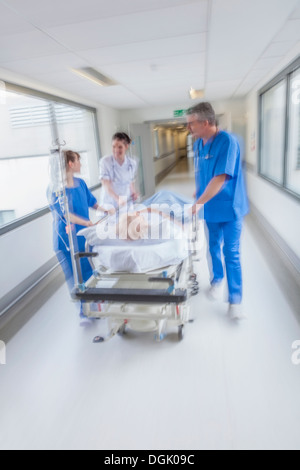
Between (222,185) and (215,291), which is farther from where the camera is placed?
(215,291)

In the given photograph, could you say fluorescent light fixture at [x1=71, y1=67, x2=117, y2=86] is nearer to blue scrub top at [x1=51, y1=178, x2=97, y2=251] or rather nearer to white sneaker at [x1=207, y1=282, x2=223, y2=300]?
blue scrub top at [x1=51, y1=178, x2=97, y2=251]

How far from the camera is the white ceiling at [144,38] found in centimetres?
184

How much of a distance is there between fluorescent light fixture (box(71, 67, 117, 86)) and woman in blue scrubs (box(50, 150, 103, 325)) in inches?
58.1

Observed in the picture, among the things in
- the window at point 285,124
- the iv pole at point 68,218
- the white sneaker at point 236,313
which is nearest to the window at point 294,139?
the window at point 285,124

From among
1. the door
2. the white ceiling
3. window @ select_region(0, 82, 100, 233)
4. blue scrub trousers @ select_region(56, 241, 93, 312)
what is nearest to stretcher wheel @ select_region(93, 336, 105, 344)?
blue scrub trousers @ select_region(56, 241, 93, 312)

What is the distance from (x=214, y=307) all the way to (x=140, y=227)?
3.52 feet

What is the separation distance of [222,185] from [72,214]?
1098 mm

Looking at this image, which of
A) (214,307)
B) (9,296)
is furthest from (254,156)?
(9,296)

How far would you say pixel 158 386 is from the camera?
1.72 metres

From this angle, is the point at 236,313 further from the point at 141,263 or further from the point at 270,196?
the point at 270,196

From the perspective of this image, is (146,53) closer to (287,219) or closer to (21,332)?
(287,219)

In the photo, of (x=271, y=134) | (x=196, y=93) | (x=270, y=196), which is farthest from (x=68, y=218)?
(x=196, y=93)

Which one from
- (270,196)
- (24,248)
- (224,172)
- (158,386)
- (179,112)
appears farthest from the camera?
(179,112)

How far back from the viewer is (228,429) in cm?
143
